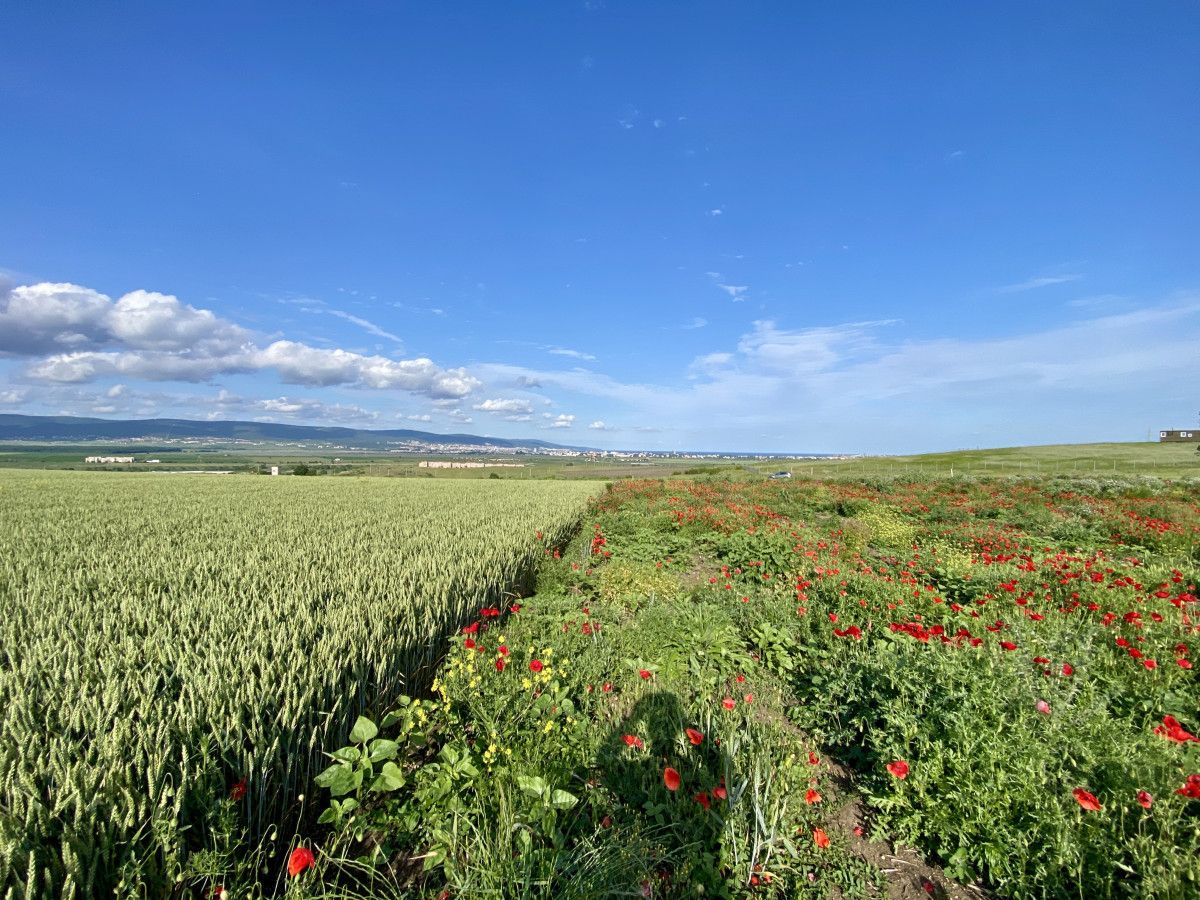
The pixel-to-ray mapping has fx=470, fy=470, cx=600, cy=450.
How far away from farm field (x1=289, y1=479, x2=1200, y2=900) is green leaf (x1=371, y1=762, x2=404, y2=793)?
0.37 feet

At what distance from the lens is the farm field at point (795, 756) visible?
2.42m

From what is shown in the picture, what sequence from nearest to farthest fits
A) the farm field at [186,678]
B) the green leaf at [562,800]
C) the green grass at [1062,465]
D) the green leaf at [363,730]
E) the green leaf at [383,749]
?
the farm field at [186,678]
the green leaf at [562,800]
the green leaf at [383,749]
the green leaf at [363,730]
the green grass at [1062,465]

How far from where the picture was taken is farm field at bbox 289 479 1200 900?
7.95 ft

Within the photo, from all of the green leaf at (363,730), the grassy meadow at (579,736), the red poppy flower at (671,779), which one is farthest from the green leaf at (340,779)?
the red poppy flower at (671,779)

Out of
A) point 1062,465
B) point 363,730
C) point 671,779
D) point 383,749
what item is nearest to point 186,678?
point 363,730

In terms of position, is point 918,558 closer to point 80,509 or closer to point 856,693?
point 856,693

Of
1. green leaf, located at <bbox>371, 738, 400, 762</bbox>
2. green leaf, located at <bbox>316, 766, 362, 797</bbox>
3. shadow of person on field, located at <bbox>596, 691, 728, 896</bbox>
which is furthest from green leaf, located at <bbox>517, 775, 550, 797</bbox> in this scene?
green leaf, located at <bbox>316, 766, 362, 797</bbox>

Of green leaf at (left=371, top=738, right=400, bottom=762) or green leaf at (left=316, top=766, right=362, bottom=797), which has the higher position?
green leaf at (left=371, top=738, right=400, bottom=762)

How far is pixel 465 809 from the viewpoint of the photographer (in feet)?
8.56

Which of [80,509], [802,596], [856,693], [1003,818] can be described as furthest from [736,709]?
[80,509]

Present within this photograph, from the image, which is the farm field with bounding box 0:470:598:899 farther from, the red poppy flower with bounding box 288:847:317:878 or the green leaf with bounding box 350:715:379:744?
the red poppy flower with bounding box 288:847:317:878

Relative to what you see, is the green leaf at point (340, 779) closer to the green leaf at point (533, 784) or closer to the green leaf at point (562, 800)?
the green leaf at point (533, 784)

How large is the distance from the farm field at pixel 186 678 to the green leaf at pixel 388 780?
1.60 ft

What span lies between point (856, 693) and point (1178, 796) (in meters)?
1.72
